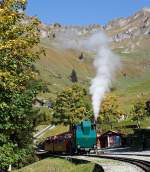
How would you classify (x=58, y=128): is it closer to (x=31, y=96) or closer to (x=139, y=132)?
(x=139, y=132)

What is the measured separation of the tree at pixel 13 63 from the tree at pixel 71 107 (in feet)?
325

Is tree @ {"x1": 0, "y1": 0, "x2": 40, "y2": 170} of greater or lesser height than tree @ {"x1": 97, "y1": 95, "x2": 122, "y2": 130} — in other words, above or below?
below

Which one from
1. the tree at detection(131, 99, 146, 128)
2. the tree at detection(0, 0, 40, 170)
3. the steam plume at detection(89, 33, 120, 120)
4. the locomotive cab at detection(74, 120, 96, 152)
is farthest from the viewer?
the tree at detection(131, 99, 146, 128)

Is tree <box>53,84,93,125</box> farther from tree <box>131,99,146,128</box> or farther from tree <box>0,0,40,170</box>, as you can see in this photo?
tree <box>0,0,40,170</box>

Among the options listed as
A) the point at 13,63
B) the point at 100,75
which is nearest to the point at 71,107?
the point at 100,75

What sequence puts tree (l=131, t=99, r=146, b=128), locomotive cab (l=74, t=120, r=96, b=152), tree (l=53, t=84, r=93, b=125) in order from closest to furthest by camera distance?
locomotive cab (l=74, t=120, r=96, b=152) → tree (l=53, t=84, r=93, b=125) → tree (l=131, t=99, r=146, b=128)

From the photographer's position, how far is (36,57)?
25.0 meters

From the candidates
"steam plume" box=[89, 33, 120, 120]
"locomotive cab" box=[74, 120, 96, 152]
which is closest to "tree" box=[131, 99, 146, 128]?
"steam plume" box=[89, 33, 120, 120]

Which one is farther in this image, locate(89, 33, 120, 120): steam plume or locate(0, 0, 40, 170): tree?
locate(89, 33, 120, 120): steam plume

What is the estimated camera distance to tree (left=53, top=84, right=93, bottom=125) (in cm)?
12850

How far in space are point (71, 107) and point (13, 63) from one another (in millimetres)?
108255

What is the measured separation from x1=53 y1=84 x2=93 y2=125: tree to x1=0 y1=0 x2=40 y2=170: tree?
99084mm

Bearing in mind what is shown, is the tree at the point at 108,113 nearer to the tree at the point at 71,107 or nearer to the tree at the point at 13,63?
the tree at the point at 71,107

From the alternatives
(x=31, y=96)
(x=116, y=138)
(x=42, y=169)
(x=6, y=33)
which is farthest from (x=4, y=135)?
(x=116, y=138)
